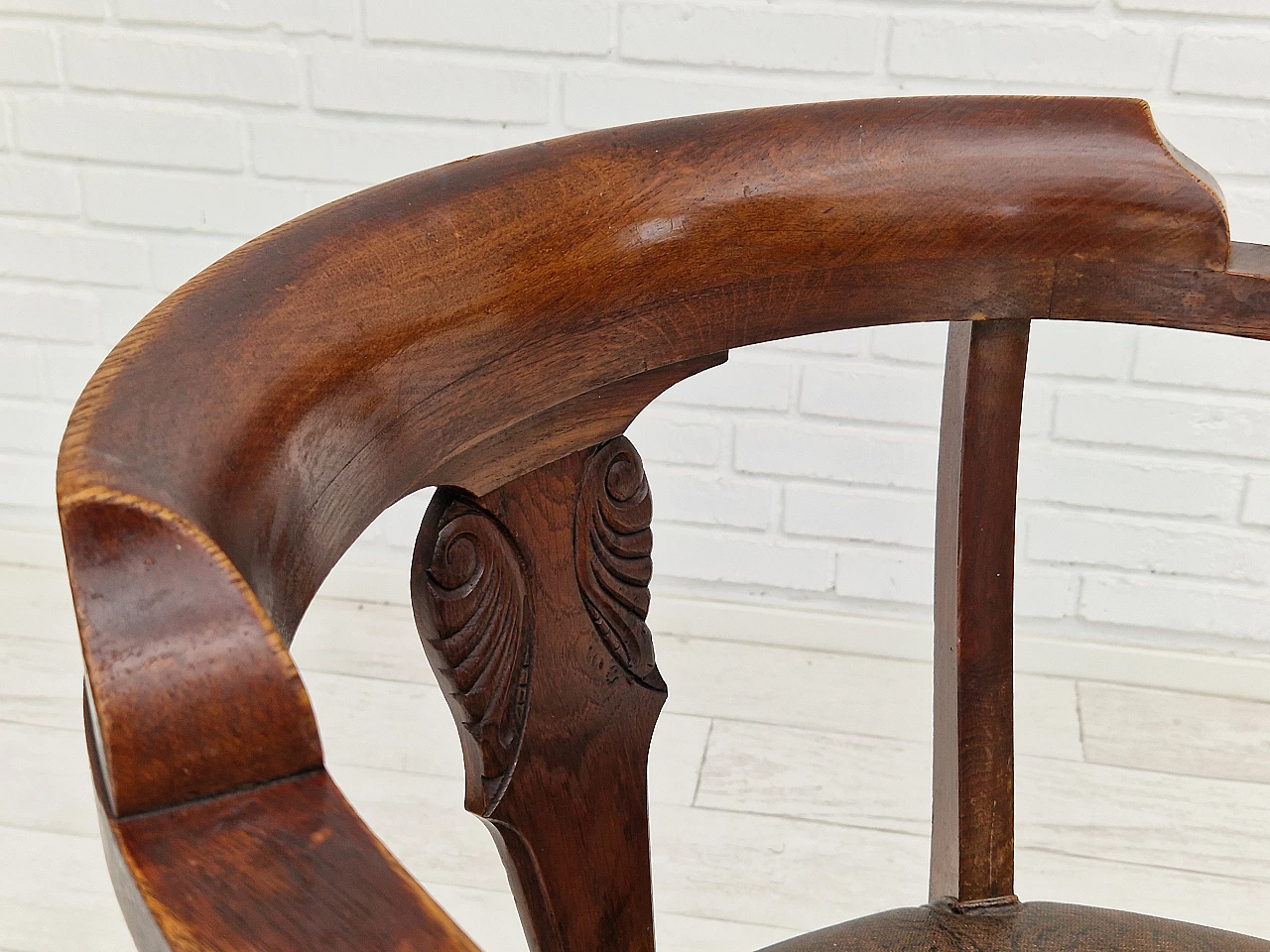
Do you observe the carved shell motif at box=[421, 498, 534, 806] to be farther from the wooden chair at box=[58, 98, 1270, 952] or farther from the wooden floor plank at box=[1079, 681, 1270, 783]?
the wooden floor plank at box=[1079, 681, 1270, 783]

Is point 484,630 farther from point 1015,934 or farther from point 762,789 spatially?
point 762,789

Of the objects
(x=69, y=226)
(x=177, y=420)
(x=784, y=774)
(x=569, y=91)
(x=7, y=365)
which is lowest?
(x=784, y=774)

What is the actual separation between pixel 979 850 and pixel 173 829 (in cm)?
41

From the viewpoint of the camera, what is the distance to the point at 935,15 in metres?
1.32

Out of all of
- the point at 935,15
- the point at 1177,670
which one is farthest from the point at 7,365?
the point at 1177,670

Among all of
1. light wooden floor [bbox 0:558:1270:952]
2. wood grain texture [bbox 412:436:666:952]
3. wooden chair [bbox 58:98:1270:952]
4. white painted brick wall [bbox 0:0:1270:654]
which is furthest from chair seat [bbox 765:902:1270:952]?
white painted brick wall [bbox 0:0:1270:654]

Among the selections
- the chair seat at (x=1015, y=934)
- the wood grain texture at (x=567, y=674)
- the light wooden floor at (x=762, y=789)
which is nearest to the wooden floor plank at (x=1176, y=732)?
the light wooden floor at (x=762, y=789)

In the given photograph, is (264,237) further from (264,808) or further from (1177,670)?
(1177,670)

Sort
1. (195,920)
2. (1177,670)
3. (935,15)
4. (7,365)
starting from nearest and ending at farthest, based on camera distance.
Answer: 1. (195,920)
2. (935,15)
3. (1177,670)
4. (7,365)

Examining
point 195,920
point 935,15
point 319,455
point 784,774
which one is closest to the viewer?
point 195,920

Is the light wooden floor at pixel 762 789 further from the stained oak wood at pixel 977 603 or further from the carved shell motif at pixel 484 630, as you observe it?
the carved shell motif at pixel 484 630

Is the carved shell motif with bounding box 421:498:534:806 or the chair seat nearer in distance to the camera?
the carved shell motif with bounding box 421:498:534:806

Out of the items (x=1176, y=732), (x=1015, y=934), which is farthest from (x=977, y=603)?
(x=1176, y=732)

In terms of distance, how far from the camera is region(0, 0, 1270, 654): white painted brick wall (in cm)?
133
